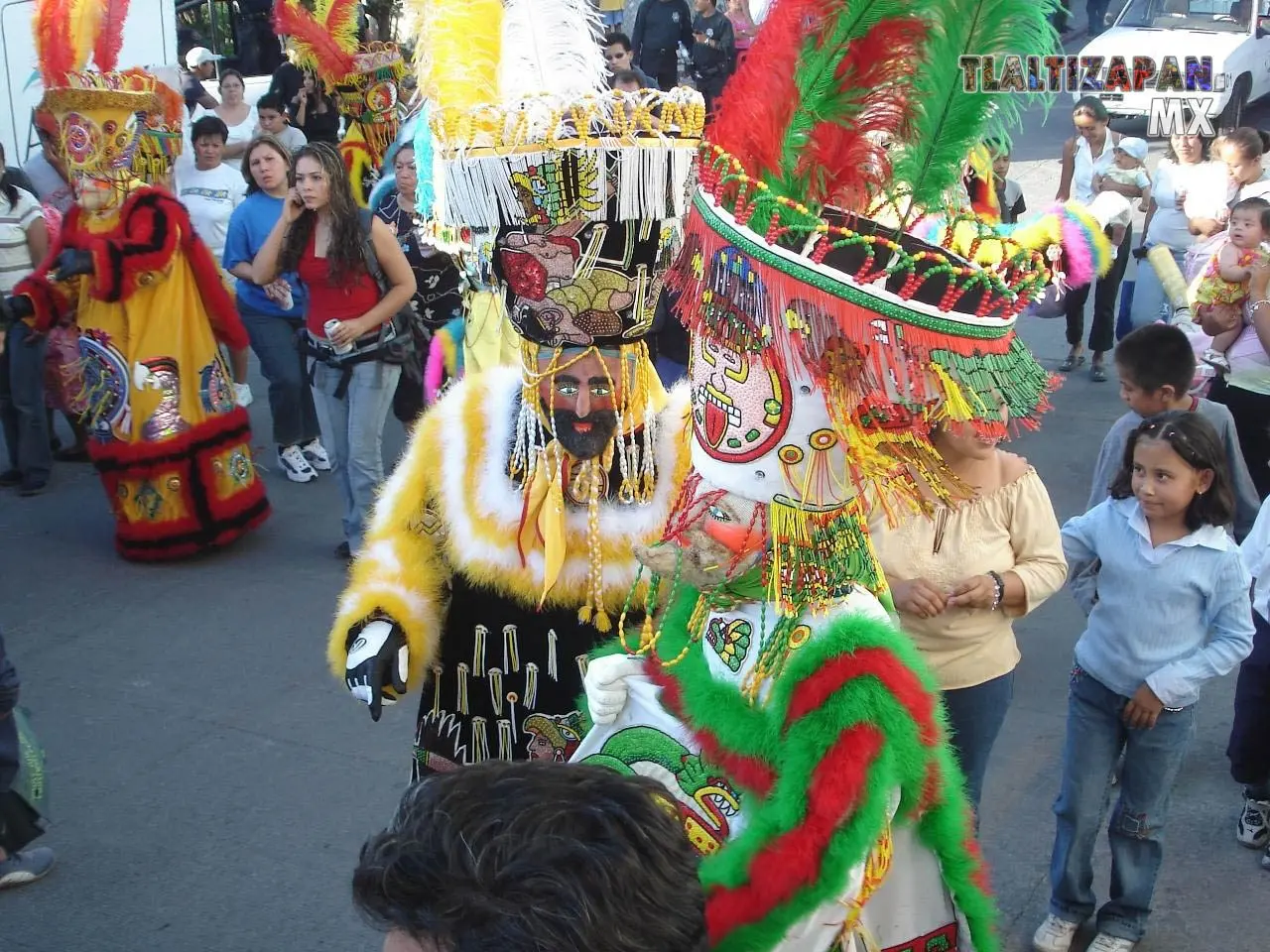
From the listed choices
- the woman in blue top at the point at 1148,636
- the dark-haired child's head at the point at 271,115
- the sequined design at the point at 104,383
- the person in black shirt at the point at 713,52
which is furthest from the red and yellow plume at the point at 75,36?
the person in black shirt at the point at 713,52

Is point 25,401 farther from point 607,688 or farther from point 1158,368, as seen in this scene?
point 607,688

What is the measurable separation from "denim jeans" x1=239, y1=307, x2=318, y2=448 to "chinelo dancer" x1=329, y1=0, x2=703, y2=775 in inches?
175

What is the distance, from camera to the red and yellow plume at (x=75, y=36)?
18.8ft

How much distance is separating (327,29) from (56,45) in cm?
309

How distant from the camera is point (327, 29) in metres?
8.60

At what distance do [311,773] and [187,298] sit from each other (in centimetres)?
256

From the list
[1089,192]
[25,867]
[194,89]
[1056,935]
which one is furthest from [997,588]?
[194,89]

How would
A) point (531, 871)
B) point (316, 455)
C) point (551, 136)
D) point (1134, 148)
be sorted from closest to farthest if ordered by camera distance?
point (531, 871) → point (551, 136) → point (316, 455) → point (1134, 148)

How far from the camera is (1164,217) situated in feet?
27.3

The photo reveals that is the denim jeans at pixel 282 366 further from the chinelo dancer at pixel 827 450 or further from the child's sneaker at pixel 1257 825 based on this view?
the chinelo dancer at pixel 827 450

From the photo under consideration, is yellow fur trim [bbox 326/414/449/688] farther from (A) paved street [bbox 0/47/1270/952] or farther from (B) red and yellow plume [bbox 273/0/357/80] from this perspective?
(B) red and yellow plume [bbox 273/0/357/80]

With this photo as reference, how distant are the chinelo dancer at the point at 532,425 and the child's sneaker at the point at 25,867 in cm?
169

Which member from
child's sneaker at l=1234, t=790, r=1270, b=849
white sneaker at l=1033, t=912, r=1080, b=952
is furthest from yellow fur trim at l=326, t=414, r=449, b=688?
child's sneaker at l=1234, t=790, r=1270, b=849

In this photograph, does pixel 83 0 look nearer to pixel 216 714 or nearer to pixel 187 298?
pixel 187 298
